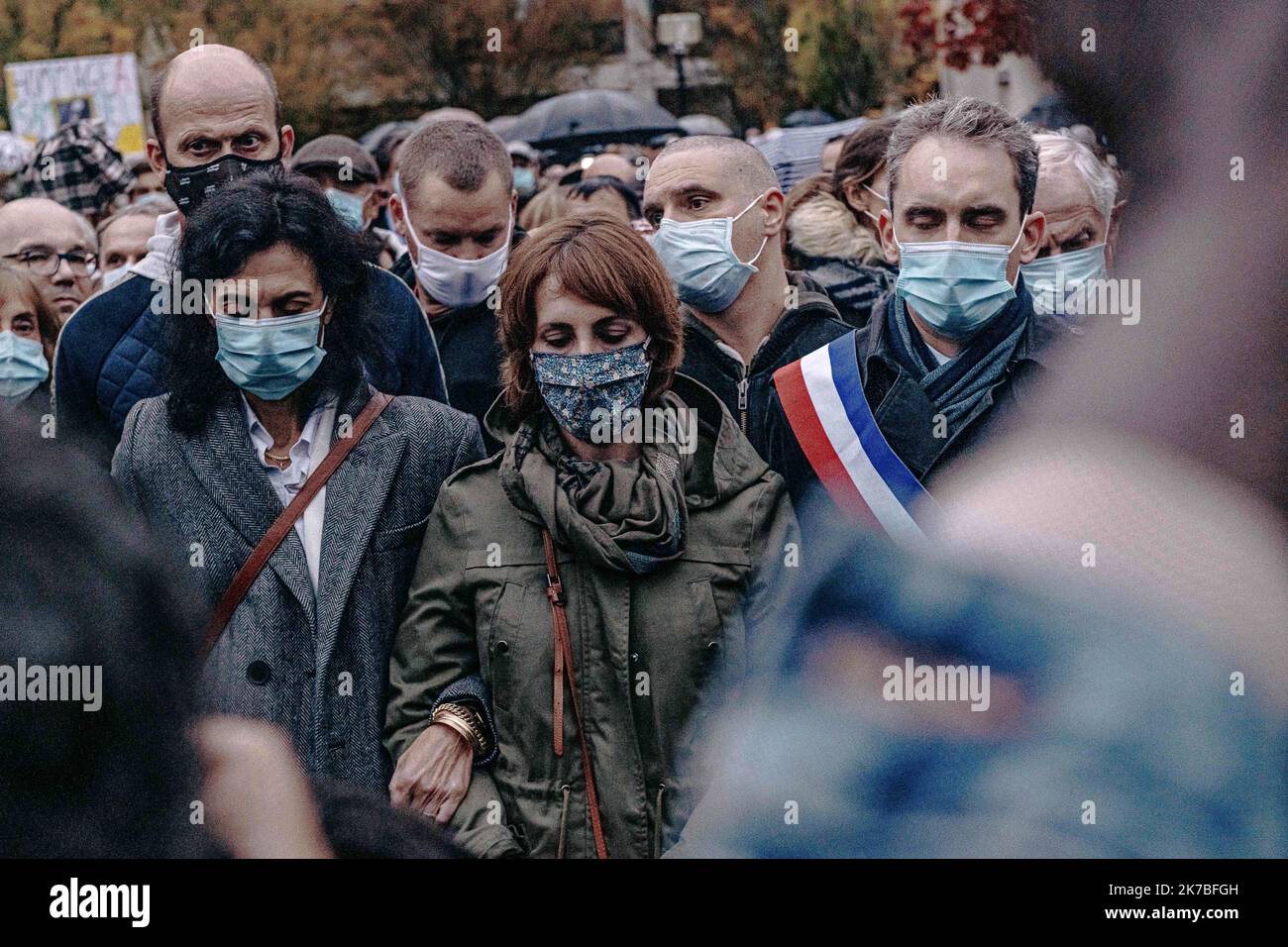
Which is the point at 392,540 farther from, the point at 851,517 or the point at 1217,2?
the point at 1217,2

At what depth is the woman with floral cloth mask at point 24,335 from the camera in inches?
177

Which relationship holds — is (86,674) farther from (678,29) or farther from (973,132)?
(678,29)

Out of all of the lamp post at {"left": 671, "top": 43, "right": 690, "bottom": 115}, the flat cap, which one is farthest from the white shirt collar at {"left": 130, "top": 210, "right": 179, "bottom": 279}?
the lamp post at {"left": 671, "top": 43, "right": 690, "bottom": 115}

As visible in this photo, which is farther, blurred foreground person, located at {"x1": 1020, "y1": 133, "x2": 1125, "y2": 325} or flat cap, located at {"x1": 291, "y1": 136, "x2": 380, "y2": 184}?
flat cap, located at {"x1": 291, "y1": 136, "x2": 380, "y2": 184}

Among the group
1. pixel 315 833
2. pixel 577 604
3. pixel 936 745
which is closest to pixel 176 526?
pixel 577 604

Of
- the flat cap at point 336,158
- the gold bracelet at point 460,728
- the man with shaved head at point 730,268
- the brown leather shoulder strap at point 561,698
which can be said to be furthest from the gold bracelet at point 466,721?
the flat cap at point 336,158

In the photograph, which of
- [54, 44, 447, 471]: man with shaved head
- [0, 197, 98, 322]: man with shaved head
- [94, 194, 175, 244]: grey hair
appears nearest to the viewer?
[54, 44, 447, 471]: man with shaved head

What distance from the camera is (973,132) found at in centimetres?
346

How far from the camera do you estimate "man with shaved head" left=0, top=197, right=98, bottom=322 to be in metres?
5.46

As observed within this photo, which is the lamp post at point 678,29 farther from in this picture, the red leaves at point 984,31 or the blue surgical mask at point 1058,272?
the red leaves at point 984,31

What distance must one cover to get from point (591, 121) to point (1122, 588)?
8.45 metres

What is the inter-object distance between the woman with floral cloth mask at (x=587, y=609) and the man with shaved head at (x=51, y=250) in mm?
2859

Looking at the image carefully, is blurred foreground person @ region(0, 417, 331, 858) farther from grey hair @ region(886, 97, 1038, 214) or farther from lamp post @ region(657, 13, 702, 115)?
lamp post @ region(657, 13, 702, 115)

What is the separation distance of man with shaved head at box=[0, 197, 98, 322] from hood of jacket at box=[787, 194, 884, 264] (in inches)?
100
